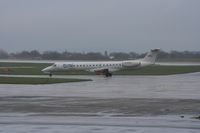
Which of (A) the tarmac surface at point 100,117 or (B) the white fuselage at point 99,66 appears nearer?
(A) the tarmac surface at point 100,117

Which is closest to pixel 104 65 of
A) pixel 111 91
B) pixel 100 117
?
pixel 111 91

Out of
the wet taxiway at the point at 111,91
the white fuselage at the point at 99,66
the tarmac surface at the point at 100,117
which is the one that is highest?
the white fuselage at the point at 99,66

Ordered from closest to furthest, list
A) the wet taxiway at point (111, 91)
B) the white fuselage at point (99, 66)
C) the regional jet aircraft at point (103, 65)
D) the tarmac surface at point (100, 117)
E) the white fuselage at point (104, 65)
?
the tarmac surface at point (100, 117)
the wet taxiway at point (111, 91)
the regional jet aircraft at point (103, 65)
the white fuselage at point (99, 66)
the white fuselage at point (104, 65)

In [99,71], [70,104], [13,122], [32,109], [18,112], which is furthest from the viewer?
[99,71]

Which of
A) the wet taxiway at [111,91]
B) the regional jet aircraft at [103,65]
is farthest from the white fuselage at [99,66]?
the wet taxiway at [111,91]

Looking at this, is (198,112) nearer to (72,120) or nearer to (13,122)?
(72,120)

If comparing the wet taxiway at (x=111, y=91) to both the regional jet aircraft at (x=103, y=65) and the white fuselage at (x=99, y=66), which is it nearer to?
the regional jet aircraft at (x=103, y=65)

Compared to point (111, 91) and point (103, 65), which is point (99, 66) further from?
point (111, 91)

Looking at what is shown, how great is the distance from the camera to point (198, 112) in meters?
20.3

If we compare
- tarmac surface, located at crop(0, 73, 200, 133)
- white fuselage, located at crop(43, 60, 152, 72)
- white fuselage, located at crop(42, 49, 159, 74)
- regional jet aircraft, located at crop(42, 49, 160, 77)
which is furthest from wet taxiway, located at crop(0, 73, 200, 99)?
white fuselage, located at crop(42, 49, 159, 74)

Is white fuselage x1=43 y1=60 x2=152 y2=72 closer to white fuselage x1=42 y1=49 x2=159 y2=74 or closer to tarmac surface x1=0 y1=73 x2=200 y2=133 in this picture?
white fuselage x1=42 y1=49 x2=159 y2=74

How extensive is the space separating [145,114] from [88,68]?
55.8 m

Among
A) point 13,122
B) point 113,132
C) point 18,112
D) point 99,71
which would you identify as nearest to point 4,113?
point 18,112

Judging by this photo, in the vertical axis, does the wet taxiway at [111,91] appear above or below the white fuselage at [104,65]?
below
